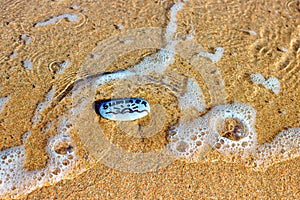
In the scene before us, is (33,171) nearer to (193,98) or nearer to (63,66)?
(63,66)

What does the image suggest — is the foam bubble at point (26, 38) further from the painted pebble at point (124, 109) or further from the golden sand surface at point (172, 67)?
the painted pebble at point (124, 109)

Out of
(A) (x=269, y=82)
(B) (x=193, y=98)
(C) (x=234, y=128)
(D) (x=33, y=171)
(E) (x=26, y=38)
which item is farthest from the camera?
(E) (x=26, y=38)

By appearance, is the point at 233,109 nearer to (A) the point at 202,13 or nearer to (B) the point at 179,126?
(B) the point at 179,126

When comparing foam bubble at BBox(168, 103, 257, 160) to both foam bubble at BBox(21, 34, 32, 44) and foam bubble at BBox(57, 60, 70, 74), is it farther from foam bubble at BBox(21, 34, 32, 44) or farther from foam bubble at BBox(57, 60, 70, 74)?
foam bubble at BBox(21, 34, 32, 44)

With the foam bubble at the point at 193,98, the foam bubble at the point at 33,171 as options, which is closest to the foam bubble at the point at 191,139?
the foam bubble at the point at 193,98

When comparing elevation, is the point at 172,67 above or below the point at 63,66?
below

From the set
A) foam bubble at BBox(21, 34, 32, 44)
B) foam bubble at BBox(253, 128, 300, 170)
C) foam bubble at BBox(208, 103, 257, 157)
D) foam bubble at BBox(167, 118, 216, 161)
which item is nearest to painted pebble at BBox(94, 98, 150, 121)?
foam bubble at BBox(167, 118, 216, 161)

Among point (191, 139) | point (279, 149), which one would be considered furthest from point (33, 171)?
point (279, 149)
